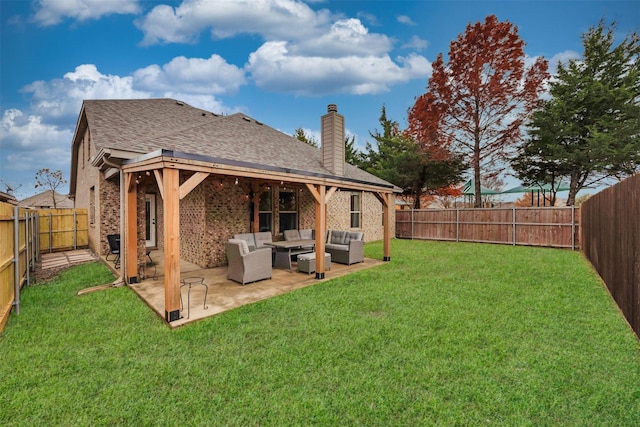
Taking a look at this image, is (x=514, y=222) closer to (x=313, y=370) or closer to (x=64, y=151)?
(x=313, y=370)

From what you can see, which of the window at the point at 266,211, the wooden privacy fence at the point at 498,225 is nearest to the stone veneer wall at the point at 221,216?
the window at the point at 266,211

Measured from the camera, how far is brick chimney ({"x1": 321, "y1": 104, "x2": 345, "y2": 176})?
35.9 feet

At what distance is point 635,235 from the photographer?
400 centimetres

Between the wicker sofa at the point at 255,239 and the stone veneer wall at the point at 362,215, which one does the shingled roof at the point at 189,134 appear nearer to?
the stone veneer wall at the point at 362,215

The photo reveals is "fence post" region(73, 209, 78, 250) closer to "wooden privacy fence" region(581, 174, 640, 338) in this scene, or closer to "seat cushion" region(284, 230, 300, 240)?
"seat cushion" region(284, 230, 300, 240)

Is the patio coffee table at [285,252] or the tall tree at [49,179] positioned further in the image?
the tall tree at [49,179]

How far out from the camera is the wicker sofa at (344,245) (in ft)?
29.0

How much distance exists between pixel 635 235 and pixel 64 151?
22610 millimetres

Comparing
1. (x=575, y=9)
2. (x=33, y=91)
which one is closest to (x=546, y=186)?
(x=575, y=9)

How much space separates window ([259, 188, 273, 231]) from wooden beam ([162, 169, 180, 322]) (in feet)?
17.6

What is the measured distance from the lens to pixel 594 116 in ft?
48.3

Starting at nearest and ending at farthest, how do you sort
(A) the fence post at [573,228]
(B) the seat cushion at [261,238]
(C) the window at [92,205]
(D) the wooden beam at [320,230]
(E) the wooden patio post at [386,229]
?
(D) the wooden beam at [320,230] → (B) the seat cushion at [261,238] → (E) the wooden patio post at [386,229] → (C) the window at [92,205] → (A) the fence post at [573,228]

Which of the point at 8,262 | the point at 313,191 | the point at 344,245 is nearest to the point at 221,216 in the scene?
the point at 313,191

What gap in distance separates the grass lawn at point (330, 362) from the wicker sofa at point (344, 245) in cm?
305
